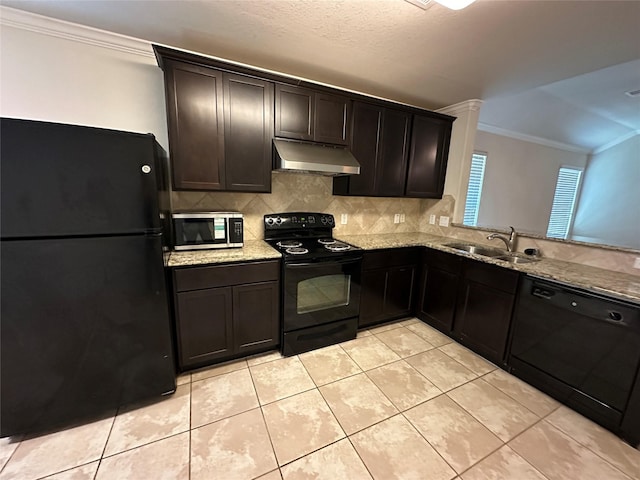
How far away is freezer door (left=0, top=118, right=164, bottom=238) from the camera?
124 cm

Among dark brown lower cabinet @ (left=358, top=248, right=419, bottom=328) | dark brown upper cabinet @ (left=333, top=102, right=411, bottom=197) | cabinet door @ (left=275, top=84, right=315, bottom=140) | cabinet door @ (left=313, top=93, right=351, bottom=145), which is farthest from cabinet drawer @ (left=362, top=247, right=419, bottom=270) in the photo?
cabinet door @ (left=275, top=84, right=315, bottom=140)

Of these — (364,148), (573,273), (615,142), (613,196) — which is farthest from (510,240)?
(615,142)

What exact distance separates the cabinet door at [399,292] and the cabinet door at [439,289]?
15 centimetres

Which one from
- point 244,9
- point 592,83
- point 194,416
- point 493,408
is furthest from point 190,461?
point 592,83

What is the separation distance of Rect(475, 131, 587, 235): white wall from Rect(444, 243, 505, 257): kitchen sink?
6.93 feet

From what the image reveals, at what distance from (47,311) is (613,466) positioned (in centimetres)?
328

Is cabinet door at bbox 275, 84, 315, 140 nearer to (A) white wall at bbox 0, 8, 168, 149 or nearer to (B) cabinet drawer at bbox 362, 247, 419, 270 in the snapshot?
(A) white wall at bbox 0, 8, 168, 149

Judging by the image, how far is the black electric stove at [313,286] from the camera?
215cm

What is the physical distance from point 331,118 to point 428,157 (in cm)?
135

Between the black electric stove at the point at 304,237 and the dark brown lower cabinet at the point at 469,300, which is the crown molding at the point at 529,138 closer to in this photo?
the dark brown lower cabinet at the point at 469,300

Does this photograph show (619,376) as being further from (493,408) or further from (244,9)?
(244,9)

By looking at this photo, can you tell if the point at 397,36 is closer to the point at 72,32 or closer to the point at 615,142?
the point at 72,32

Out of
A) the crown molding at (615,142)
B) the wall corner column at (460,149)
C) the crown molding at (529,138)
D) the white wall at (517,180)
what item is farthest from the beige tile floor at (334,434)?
the crown molding at (615,142)

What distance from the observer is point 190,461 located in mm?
1372
